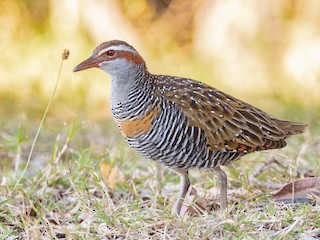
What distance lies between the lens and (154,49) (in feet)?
48.1

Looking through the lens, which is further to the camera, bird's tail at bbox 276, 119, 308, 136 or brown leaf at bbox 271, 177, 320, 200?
bird's tail at bbox 276, 119, 308, 136

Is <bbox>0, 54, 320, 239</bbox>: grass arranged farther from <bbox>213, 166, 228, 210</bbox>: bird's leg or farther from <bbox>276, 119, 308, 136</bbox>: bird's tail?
<bbox>276, 119, 308, 136</bbox>: bird's tail

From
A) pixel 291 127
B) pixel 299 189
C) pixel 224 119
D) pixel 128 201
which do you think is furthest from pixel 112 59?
pixel 299 189

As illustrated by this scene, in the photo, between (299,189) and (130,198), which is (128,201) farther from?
(299,189)

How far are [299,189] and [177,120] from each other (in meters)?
1.04

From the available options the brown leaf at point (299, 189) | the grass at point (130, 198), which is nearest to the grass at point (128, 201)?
the grass at point (130, 198)

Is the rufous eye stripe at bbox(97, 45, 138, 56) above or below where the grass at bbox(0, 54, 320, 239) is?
above

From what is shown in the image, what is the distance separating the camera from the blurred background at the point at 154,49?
38.3ft

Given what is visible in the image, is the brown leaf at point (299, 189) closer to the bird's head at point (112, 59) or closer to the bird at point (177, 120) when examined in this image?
the bird at point (177, 120)

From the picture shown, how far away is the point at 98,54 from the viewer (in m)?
5.66

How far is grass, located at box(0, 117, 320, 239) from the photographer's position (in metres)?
4.90

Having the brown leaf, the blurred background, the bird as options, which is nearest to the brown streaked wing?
the bird

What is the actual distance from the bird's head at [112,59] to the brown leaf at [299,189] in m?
1.41

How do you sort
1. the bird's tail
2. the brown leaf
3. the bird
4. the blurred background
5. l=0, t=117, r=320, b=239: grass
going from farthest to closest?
the blurred background
the bird's tail
the brown leaf
the bird
l=0, t=117, r=320, b=239: grass
